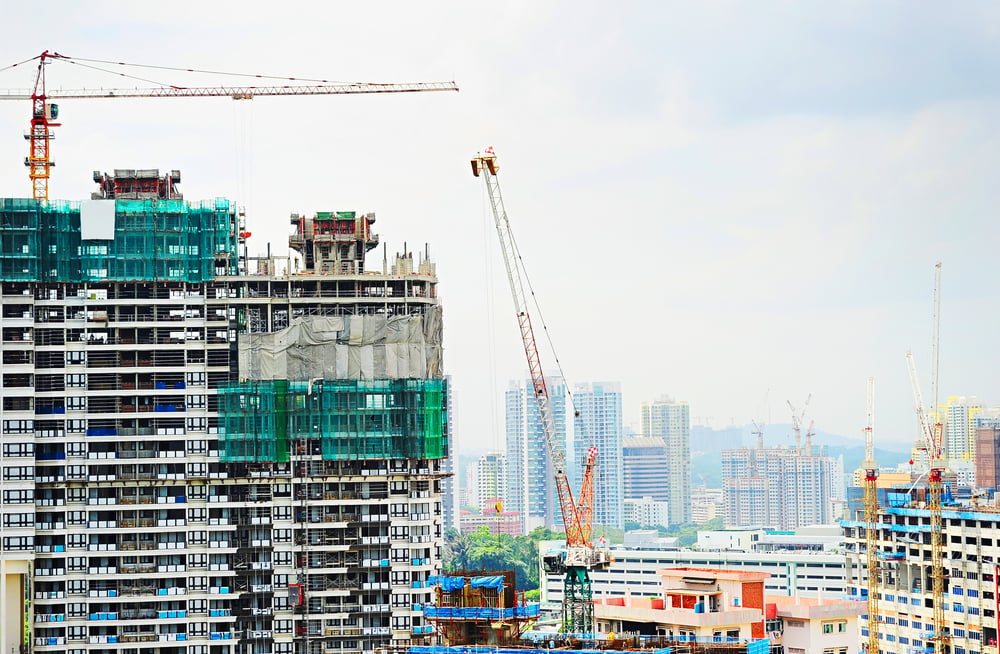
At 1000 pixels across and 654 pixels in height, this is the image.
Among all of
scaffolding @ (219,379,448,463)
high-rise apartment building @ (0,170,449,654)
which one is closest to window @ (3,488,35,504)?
high-rise apartment building @ (0,170,449,654)

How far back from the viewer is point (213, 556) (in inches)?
4008

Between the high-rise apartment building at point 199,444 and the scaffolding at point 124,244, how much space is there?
0.13m

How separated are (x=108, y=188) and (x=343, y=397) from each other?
69.9 ft

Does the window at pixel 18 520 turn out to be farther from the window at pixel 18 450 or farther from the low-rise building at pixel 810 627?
the low-rise building at pixel 810 627

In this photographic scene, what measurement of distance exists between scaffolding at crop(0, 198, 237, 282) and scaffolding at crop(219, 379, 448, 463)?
8683 millimetres

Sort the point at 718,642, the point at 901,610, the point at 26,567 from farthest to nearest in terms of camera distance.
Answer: the point at 901,610 < the point at 26,567 < the point at 718,642

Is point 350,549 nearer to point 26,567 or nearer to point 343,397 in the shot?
point 343,397

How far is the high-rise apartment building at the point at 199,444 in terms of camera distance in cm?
10062

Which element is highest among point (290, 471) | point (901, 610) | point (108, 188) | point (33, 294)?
point (108, 188)

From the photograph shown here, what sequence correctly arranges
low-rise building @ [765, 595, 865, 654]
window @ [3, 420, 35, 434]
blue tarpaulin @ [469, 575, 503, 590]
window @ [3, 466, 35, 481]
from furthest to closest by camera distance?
window @ [3, 420, 35, 434] < window @ [3, 466, 35, 481] < low-rise building @ [765, 595, 865, 654] < blue tarpaulin @ [469, 575, 503, 590]

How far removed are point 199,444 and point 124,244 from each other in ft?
44.9

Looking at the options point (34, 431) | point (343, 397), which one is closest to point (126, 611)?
point (34, 431)

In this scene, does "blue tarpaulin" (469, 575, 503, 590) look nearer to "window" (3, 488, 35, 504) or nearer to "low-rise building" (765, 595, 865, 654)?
"low-rise building" (765, 595, 865, 654)

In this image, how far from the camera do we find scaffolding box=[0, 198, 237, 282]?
10206cm
